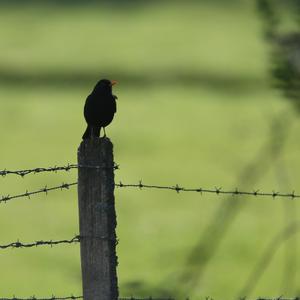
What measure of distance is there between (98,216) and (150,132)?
56.5 ft

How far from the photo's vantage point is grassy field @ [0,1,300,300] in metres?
15.0

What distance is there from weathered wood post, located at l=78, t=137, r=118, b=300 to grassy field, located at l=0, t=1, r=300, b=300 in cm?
78

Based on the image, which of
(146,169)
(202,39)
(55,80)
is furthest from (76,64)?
(146,169)

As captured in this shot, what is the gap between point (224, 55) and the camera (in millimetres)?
28125

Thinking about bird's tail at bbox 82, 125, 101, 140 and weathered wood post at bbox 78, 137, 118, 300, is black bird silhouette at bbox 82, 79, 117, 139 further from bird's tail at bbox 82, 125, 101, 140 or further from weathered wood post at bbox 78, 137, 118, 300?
weathered wood post at bbox 78, 137, 118, 300

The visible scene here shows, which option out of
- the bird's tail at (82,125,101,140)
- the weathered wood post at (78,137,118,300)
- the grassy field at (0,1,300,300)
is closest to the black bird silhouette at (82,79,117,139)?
the bird's tail at (82,125,101,140)

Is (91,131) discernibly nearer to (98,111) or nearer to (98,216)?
(98,111)

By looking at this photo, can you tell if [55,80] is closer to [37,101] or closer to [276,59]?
[37,101]

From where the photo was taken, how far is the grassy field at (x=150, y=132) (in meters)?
15.0

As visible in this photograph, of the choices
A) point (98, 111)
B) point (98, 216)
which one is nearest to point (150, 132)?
point (98, 111)

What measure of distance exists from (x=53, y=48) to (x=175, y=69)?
2.69m

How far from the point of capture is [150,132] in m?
23.1

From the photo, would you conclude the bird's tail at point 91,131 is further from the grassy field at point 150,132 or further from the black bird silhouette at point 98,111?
the grassy field at point 150,132

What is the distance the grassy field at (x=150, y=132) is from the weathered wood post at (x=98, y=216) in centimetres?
78
